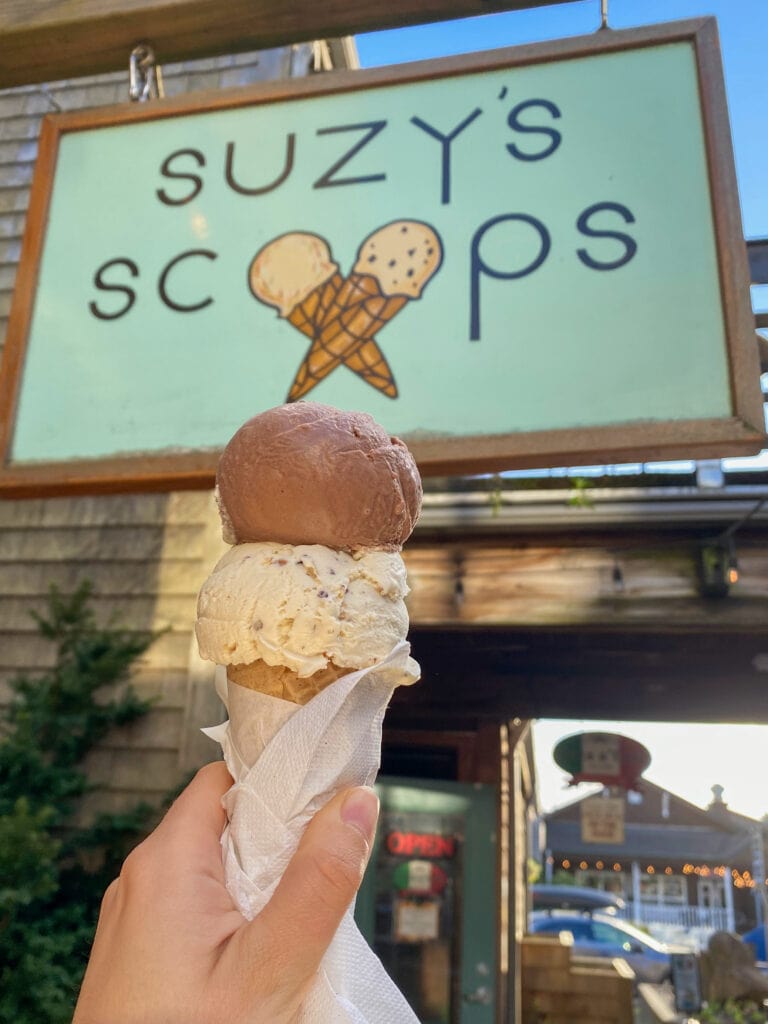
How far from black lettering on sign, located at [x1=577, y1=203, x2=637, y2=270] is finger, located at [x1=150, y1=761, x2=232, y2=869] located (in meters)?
1.28

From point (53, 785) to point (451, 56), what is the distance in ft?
9.56

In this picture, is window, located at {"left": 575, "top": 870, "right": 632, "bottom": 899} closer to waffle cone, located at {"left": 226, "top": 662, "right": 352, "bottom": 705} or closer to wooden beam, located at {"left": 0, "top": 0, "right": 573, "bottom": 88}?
wooden beam, located at {"left": 0, "top": 0, "right": 573, "bottom": 88}

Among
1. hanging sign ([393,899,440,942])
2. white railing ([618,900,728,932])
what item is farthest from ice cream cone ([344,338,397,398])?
white railing ([618,900,728,932])

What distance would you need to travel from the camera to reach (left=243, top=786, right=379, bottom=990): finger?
2.40 feet

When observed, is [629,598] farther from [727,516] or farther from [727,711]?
[727,711]

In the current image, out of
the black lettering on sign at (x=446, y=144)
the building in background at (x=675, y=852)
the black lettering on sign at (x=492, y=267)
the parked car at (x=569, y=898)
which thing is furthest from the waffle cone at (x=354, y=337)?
the parked car at (x=569, y=898)

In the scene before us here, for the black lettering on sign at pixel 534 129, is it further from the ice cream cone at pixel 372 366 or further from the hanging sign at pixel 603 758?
the hanging sign at pixel 603 758

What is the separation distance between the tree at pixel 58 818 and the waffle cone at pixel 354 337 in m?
1.82

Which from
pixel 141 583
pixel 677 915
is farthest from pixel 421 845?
pixel 677 915

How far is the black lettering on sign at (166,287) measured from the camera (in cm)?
188

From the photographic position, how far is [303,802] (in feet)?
2.83

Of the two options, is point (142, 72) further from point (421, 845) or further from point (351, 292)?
point (421, 845)

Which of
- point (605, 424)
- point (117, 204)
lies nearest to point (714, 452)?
point (605, 424)

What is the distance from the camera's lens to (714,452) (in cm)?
141
